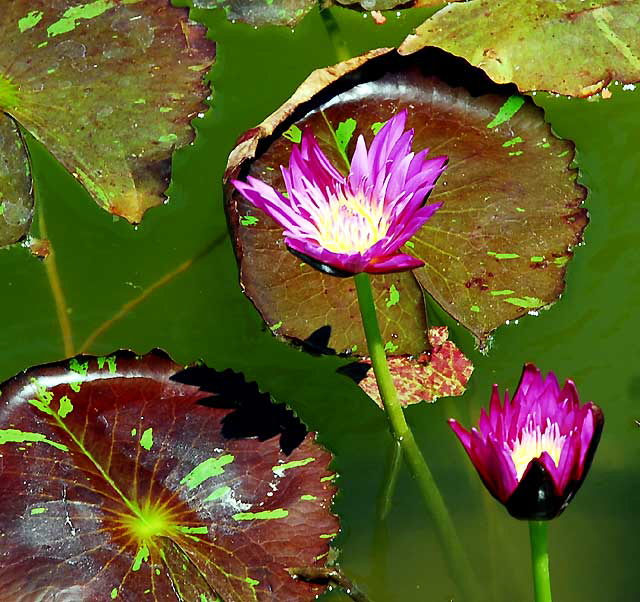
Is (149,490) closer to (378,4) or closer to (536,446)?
(536,446)

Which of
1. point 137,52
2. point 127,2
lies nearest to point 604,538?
point 137,52

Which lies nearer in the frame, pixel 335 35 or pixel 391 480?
pixel 391 480

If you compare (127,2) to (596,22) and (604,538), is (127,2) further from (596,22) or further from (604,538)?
(604,538)

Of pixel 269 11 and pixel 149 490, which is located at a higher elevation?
pixel 269 11

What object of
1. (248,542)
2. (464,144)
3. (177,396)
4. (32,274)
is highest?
(464,144)

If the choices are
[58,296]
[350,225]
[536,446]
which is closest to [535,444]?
[536,446]

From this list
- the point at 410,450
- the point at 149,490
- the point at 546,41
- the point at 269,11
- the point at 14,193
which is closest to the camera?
the point at 149,490

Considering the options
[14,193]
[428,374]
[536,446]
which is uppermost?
[14,193]
